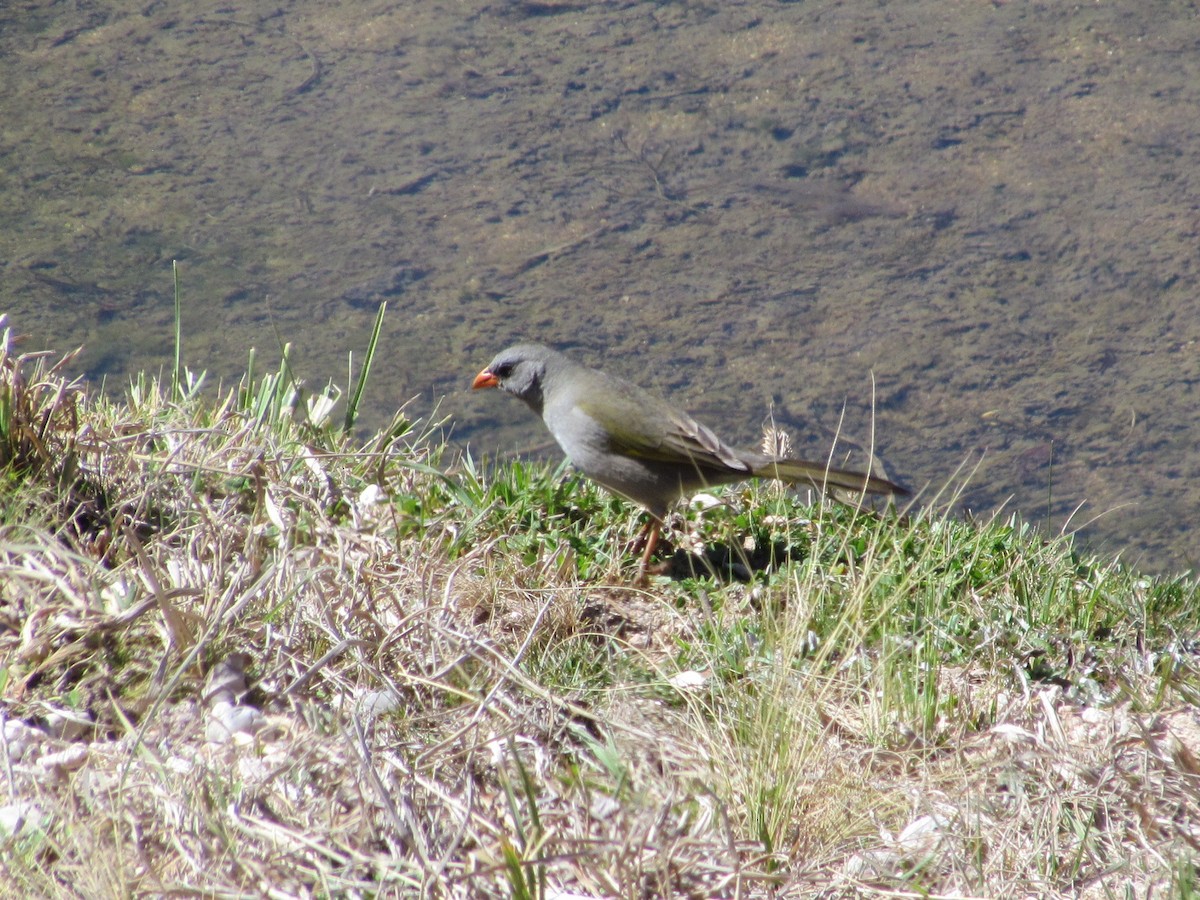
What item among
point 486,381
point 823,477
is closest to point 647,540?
point 823,477

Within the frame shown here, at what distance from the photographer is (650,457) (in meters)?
4.46

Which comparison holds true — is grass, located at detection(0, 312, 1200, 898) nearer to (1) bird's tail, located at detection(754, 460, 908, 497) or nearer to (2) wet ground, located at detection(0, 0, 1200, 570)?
(1) bird's tail, located at detection(754, 460, 908, 497)

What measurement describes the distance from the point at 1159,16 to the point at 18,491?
8015mm

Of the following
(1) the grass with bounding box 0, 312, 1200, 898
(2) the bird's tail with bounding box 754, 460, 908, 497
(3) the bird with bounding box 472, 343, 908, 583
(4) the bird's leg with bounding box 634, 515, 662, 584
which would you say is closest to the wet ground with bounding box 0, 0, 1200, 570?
(3) the bird with bounding box 472, 343, 908, 583

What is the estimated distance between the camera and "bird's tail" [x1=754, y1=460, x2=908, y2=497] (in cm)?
420

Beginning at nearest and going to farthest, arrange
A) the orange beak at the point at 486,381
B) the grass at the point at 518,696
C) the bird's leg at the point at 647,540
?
the grass at the point at 518,696 → the bird's leg at the point at 647,540 → the orange beak at the point at 486,381

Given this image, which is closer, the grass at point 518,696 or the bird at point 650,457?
the grass at point 518,696

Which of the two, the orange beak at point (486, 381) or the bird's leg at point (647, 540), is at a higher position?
the orange beak at point (486, 381)

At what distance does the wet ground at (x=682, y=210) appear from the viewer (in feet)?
20.8

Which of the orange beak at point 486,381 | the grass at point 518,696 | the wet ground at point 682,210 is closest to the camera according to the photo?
the grass at point 518,696

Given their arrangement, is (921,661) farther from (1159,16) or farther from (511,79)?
(1159,16)

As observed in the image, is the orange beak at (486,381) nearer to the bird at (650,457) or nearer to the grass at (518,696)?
the bird at (650,457)

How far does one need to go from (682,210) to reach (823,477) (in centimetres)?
338

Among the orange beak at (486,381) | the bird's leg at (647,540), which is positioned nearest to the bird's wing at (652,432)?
the bird's leg at (647,540)
